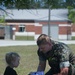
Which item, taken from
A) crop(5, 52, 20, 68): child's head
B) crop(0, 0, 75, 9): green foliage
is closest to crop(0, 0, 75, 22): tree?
crop(0, 0, 75, 9): green foliage

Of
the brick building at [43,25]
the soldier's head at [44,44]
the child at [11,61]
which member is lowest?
the brick building at [43,25]

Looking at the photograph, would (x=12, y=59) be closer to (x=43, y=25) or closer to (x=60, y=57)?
(x=60, y=57)

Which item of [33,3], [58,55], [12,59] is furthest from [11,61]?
[33,3]

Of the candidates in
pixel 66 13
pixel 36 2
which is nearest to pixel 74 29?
pixel 66 13

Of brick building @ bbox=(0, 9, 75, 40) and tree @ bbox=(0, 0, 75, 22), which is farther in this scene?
brick building @ bbox=(0, 9, 75, 40)

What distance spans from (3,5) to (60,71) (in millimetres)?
1747

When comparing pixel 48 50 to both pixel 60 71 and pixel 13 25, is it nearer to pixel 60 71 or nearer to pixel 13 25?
pixel 60 71

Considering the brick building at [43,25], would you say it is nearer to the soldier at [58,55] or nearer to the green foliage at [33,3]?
the green foliage at [33,3]

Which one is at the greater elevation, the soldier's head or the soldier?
the soldier's head

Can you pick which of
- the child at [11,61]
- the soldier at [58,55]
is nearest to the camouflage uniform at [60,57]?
the soldier at [58,55]

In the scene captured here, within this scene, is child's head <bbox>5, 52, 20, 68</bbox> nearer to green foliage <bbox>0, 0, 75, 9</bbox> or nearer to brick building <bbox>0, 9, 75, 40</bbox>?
green foliage <bbox>0, 0, 75, 9</bbox>

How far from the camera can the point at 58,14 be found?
61.8 metres

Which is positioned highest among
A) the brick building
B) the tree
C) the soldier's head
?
the tree

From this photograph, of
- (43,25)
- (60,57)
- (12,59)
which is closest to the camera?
(60,57)
